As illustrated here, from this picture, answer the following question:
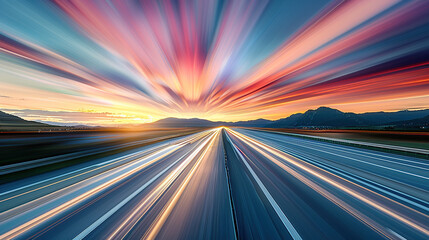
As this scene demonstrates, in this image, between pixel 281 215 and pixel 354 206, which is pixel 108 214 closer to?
pixel 281 215

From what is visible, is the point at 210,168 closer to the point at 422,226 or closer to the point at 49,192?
the point at 49,192

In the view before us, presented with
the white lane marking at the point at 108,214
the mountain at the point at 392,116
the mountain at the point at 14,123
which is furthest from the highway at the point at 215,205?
the mountain at the point at 392,116

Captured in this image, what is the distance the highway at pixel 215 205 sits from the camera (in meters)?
2.41

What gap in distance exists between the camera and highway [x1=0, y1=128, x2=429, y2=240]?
2.41 metres

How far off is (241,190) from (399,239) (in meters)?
2.91

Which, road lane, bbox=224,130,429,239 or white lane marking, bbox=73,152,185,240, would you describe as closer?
white lane marking, bbox=73,152,185,240

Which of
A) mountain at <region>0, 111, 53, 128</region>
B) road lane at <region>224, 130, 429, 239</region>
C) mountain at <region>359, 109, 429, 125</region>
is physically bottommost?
road lane at <region>224, 130, 429, 239</region>

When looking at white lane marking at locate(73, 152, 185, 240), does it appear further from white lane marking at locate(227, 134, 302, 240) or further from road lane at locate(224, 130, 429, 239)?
road lane at locate(224, 130, 429, 239)

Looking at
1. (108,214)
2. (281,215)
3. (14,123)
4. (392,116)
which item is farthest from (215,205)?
(392,116)

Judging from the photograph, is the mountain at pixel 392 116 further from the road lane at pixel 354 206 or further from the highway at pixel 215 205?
the highway at pixel 215 205

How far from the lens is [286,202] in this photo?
10.4 ft

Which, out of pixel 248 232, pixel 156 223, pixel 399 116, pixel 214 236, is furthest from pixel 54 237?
pixel 399 116

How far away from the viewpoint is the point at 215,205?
306 cm

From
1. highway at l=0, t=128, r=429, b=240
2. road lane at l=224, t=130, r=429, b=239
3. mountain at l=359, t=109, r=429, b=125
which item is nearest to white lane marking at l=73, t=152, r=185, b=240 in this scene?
highway at l=0, t=128, r=429, b=240
